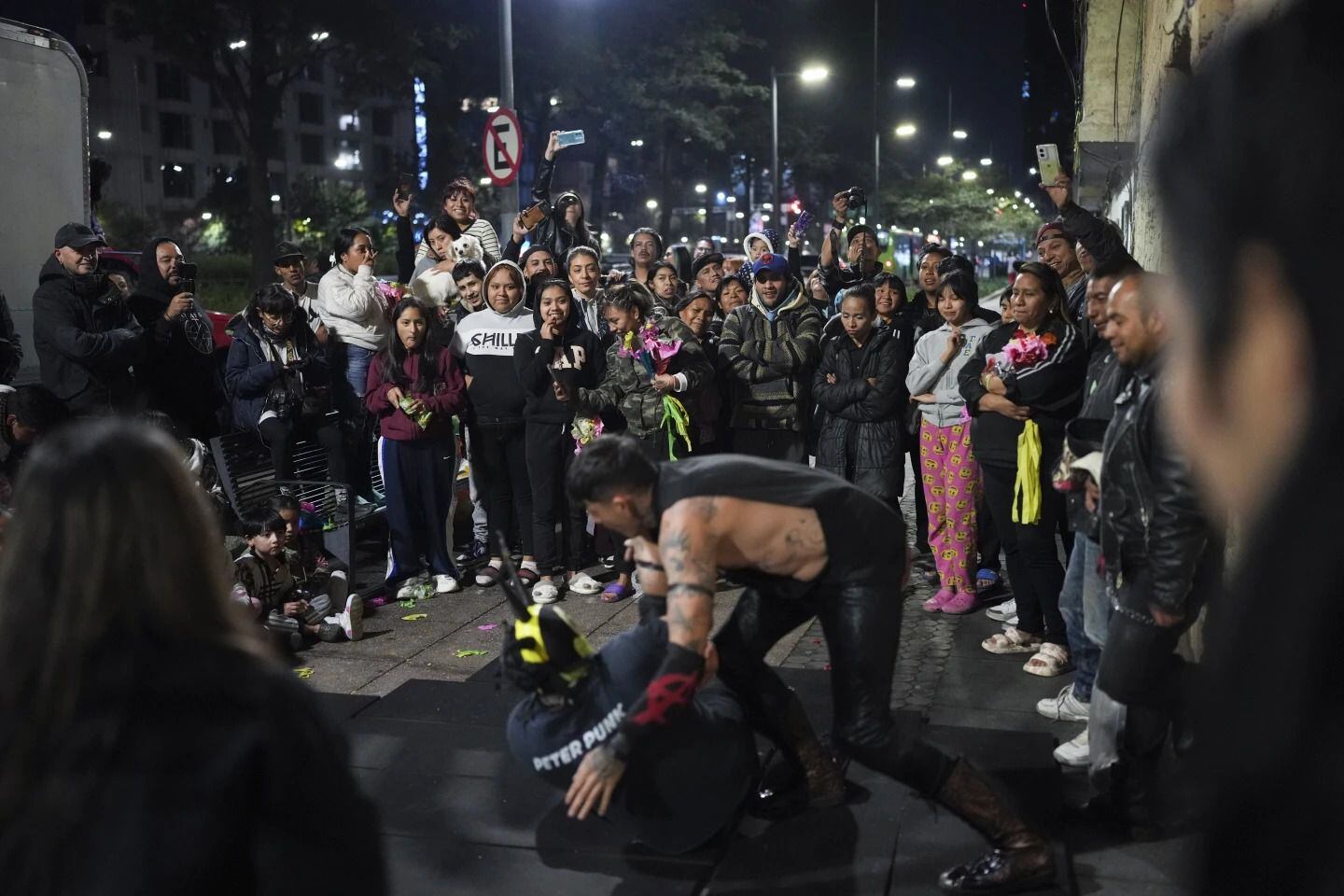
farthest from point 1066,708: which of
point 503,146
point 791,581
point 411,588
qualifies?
point 503,146

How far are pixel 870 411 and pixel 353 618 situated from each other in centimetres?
Answer: 337

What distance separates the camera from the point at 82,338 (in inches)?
316

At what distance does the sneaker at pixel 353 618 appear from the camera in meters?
7.33

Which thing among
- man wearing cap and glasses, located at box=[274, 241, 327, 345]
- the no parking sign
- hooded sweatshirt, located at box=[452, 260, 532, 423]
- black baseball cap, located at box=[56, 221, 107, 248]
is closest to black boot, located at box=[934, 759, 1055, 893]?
hooded sweatshirt, located at box=[452, 260, 532, 423]

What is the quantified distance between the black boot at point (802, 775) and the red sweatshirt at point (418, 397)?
13.3 feet

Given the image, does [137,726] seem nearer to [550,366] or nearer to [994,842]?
[994,842]

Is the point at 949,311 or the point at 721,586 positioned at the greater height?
the point at 949,311

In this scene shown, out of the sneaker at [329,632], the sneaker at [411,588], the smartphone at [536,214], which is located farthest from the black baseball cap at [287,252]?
the sneaker at [329,632]

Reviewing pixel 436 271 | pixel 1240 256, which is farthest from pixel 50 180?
pixel 1240 256

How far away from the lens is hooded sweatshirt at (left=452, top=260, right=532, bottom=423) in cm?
833

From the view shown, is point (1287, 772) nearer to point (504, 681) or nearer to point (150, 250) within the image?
point (504, 681)

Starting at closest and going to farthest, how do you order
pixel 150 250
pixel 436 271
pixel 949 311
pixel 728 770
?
pixel 728 770
pixel 949 311
pixel 150 250
pixel 436 271

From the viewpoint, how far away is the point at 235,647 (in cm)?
196

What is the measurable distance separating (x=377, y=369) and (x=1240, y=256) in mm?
7491
